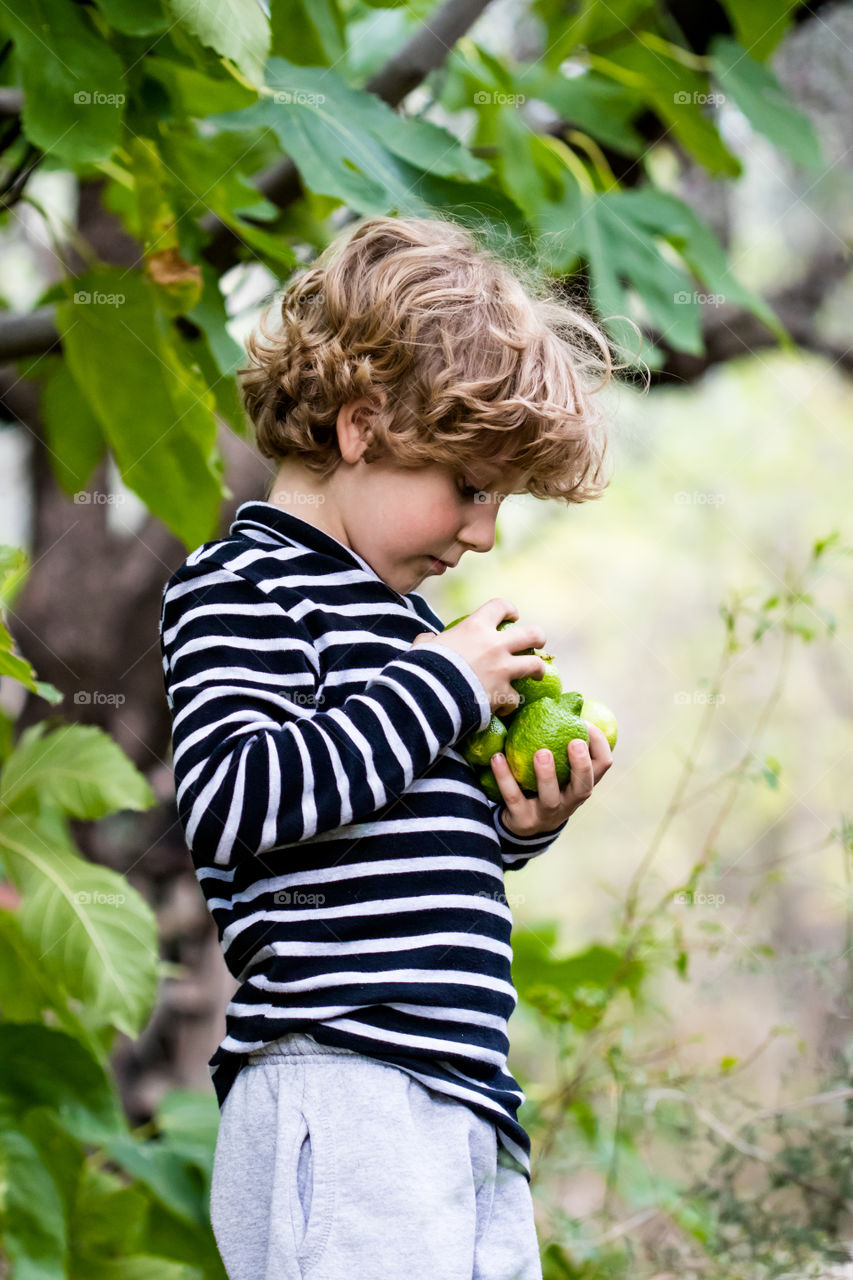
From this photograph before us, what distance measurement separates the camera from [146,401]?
4.09 ft

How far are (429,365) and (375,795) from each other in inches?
14.0

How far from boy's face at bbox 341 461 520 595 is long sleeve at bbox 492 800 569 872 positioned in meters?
0.20

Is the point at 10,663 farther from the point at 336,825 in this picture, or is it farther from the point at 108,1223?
the point at 108,1223

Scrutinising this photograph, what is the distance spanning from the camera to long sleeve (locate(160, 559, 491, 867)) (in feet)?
2.56

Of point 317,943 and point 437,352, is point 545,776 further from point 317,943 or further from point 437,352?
point 437,352

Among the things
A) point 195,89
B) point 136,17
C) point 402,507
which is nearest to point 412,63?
point 195,89

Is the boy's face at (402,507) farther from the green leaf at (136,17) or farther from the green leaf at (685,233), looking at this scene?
the green leaf at (685,233)

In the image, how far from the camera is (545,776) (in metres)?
0.86

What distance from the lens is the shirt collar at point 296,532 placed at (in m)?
0.92

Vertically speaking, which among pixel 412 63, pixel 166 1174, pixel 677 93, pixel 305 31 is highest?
pixel 305 31

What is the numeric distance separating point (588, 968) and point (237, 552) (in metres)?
0.87

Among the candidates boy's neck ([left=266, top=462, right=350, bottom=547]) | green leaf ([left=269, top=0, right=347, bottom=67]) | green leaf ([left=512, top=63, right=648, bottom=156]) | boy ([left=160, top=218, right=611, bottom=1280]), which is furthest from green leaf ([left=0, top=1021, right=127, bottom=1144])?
green leaf ([left=512, top=63, right=648, bottom=156])

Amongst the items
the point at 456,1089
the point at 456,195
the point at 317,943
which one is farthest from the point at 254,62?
the point at 456,1089

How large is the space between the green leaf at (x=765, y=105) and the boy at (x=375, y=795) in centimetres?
73
